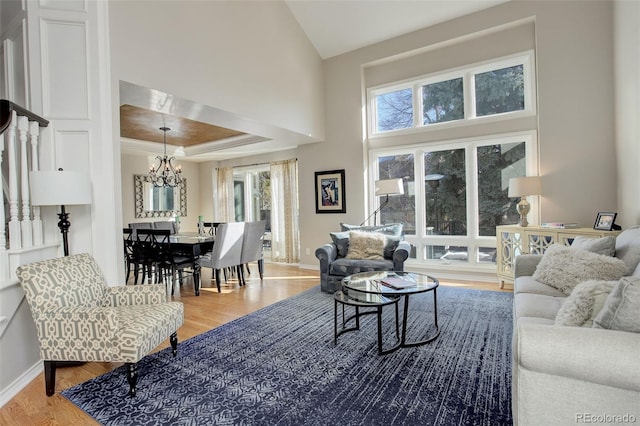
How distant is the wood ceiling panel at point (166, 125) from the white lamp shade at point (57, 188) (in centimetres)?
219

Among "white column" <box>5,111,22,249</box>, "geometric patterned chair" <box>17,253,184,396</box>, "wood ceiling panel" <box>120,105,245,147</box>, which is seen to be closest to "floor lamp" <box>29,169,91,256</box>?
"white column" <box>5,111,22,249</box>

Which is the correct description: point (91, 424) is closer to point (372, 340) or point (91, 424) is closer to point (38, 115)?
point (372, 340)

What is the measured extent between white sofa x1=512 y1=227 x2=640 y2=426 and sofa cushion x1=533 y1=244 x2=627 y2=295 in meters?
1.24

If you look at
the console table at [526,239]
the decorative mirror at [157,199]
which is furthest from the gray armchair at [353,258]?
the decorative mirror at [157,199]

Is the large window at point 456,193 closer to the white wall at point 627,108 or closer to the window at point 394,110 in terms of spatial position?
the window at point 394,110

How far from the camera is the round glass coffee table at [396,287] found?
264 centimetres

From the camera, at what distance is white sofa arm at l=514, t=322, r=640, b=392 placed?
1.15 metres

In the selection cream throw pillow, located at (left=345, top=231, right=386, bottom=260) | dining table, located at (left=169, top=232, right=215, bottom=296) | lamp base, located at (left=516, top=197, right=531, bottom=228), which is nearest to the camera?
lamp base, located at (left=516, top=197, right=531, bottom=228)

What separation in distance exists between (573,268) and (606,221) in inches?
66.8

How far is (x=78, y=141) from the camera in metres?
2.78

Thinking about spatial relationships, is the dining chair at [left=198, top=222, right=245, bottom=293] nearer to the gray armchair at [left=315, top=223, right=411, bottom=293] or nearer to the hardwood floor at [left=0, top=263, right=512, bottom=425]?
the hardwood floor at [left=0, top=263, right=512, bottom=425]

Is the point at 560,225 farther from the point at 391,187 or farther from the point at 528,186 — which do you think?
the point at 391,187

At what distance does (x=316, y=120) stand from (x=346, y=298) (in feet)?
12.7

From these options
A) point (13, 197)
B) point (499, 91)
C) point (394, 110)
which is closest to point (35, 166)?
point (13, 197)
